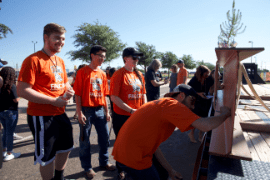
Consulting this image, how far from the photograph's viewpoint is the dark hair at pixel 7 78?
10.7ft

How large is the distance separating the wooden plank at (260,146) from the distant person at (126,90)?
4.85 ft

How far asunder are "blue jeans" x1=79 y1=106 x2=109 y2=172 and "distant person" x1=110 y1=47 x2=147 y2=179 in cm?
31

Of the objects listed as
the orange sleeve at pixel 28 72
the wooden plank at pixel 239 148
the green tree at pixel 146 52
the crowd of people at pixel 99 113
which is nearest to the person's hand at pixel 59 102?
the crowd of people at pixel 99 113

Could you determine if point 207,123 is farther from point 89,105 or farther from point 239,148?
point 89,105

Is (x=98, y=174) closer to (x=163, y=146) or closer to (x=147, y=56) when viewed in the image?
(x=163, y=146)

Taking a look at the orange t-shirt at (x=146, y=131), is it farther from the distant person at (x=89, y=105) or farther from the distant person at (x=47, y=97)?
the distant person at (x=89, y=105)

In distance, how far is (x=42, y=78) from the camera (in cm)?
188

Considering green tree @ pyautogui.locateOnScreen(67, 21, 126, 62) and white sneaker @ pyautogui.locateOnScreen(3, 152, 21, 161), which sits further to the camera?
green tree @ pyautogui.locateOnScreen(67, 21, 126, 62)

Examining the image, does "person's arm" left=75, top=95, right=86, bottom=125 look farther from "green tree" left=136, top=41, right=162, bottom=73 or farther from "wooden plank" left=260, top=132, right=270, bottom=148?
"green tree" left=136, top=41, right=162, bottom=73

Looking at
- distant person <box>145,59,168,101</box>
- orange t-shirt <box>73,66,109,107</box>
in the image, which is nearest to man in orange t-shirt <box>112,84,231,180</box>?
orange t-shirt <box>73,66,109,107</box>

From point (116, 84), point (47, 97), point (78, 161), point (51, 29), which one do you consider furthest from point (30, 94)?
point (78, 161)

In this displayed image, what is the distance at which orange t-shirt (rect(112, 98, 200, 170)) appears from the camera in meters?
1.43

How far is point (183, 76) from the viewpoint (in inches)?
248

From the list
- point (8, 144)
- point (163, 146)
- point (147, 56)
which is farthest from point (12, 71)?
point (147, 56)
